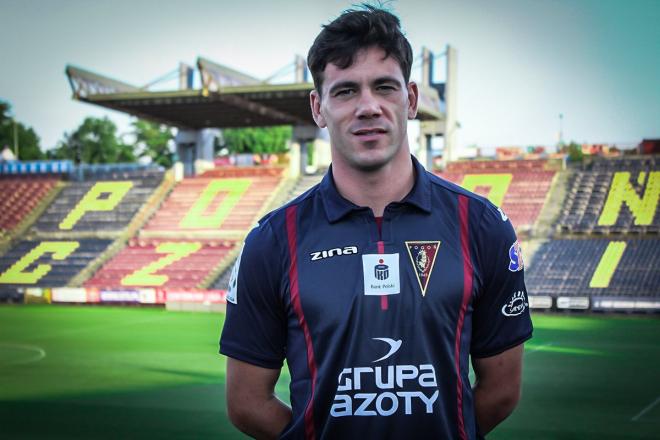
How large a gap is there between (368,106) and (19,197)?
52.5 meters

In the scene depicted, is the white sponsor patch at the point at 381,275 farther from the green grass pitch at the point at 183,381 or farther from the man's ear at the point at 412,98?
the green grass pitch at the point at 183,381

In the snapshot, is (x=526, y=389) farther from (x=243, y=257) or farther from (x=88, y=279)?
(x=88, y=279)

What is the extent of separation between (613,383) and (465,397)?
15.7 metres

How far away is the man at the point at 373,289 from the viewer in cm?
299

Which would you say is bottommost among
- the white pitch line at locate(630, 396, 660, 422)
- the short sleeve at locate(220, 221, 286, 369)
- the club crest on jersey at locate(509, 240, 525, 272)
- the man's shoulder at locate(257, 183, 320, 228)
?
the white pitch line at locate(630, 396, 660, 422)

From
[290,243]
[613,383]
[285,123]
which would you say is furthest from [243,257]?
[285,123]

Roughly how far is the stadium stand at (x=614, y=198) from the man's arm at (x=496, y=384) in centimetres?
3684

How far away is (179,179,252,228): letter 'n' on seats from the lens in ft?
150

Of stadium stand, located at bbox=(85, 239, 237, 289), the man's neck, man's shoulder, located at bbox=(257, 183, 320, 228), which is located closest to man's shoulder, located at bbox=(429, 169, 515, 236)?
the man's neck

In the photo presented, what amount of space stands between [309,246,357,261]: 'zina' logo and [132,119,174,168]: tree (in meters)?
96.3

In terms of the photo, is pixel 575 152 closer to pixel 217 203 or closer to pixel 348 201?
pixel 217 203

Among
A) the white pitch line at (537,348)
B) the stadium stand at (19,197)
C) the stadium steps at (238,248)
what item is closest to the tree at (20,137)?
the stadium stand at (19,197)

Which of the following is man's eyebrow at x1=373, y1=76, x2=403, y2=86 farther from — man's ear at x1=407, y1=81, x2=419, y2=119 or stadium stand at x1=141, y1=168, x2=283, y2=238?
stadium stand at x1=141, y1=168, x2=283, y2=238

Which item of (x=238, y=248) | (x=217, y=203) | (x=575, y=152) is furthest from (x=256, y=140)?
(x=238, y=248)
